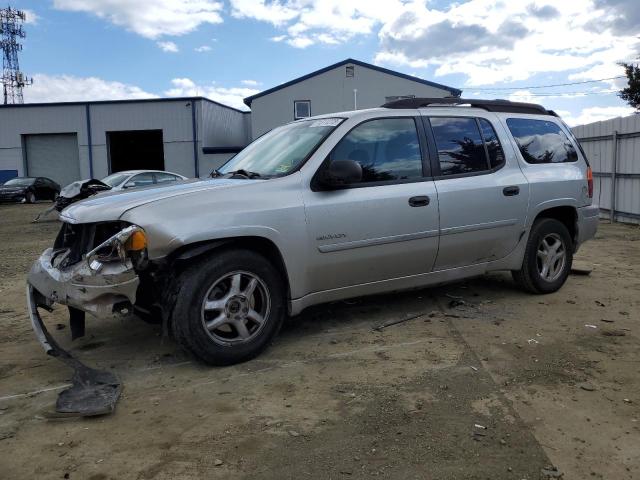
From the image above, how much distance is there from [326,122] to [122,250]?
1952 millimetres

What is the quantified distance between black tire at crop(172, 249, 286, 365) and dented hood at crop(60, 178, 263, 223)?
500mm

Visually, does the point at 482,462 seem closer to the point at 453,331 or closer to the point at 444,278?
the point at 453,331

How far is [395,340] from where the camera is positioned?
450cm

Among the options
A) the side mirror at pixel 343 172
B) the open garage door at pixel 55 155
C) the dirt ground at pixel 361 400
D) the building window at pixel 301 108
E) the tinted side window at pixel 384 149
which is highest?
the building window at pixel 301 108

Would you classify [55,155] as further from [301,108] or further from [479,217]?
[479,217]

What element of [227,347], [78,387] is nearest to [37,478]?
[78,387]

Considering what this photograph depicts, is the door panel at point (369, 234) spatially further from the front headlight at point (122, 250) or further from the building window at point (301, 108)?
the building window at point (301, 108)

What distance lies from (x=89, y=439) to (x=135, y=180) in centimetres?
1278

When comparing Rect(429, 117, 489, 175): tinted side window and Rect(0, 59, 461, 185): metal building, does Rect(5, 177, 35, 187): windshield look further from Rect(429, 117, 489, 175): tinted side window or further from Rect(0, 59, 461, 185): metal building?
Rect(429, 117, 489, 175): tinted side window

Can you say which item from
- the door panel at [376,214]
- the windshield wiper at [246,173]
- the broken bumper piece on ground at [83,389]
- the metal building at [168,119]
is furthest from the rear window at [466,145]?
the metal building at [168,119]

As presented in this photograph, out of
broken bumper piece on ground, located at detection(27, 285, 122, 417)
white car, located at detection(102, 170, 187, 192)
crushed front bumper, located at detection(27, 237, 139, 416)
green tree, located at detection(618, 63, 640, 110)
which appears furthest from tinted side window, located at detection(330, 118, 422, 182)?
green tree, located at detection(618, 63, 640, 110)

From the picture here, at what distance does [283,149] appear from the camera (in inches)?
185

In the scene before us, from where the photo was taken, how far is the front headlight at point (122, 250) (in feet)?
12.0

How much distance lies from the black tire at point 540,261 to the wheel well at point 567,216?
8 cm
